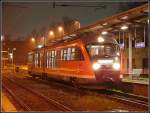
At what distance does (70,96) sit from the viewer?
1880cm

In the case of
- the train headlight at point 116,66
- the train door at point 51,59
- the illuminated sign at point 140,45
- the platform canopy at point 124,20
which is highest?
the platform canopy at point 124,20

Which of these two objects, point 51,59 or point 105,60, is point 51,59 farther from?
point 105,60

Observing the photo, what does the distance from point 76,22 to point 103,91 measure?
2208cm

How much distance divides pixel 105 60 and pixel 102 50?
71cm

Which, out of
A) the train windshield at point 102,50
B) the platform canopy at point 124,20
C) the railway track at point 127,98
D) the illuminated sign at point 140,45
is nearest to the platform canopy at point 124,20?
the platform canopy at point 124,20

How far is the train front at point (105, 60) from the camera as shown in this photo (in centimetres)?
1911

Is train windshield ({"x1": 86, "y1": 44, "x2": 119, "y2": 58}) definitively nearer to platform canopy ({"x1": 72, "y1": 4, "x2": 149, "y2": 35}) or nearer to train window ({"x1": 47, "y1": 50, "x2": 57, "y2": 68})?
platform canopy ({"x1": 72, "y1": 4, "x2": 149, "y2": 35})

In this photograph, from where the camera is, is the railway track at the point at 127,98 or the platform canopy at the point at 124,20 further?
the platform canopy at the point at 124,20

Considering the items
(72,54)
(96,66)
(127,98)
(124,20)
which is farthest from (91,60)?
(124,20)

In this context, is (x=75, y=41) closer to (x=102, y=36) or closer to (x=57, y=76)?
(x=102, y=36)

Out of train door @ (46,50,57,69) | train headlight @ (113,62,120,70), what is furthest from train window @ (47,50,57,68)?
train headlight @ (113,62,120,70)

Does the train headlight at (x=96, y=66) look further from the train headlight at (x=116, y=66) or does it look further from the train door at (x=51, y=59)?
the train door at (x=51, y=59)

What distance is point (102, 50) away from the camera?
20.0 metres

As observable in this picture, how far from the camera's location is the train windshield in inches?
774
